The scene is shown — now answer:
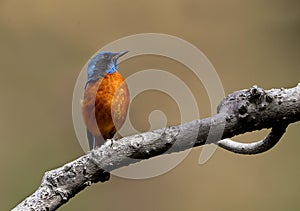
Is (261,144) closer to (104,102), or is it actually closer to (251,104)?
(251,104)

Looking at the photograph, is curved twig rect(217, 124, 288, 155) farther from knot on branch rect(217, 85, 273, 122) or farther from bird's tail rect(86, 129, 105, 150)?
bird's tail rect(86, 129, 105, 150)

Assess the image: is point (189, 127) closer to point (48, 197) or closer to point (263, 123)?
point (263, 123)

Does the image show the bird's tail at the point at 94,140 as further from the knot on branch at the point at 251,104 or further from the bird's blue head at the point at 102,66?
the knot on branch at the point at 251,104

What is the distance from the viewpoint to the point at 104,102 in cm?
112

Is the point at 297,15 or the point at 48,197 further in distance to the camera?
the point at 297,15

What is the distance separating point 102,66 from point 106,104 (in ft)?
0.40

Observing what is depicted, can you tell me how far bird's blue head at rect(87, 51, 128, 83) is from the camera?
1.18 metres

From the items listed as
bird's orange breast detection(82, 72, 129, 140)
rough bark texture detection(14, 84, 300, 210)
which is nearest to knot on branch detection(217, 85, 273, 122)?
rough bark texture detection(14, 84, 300, 210)

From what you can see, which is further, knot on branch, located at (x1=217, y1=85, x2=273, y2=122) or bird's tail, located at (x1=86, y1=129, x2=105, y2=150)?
bird's tail, located at (x1=86, y1=129, x2=105, y2=150)

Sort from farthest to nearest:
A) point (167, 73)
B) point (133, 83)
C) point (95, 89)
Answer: point (167, 73) → point (133, 83) → point (95, 89)

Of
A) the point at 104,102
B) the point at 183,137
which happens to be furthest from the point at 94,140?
the point at 183,137

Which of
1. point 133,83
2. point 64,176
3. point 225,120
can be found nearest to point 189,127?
point 225,120

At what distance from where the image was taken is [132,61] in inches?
71.5

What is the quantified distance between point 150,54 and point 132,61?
7cm
